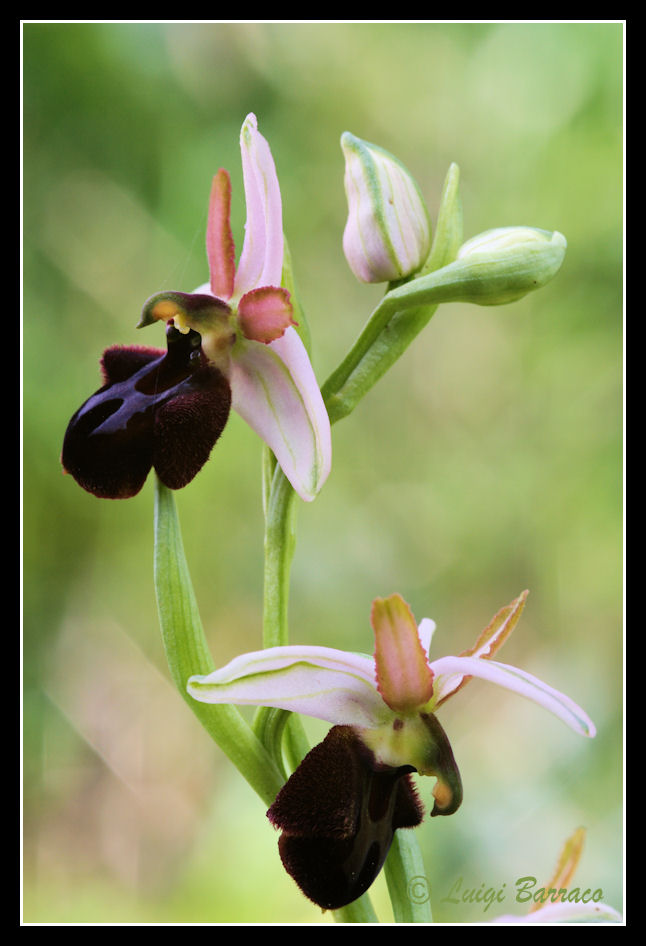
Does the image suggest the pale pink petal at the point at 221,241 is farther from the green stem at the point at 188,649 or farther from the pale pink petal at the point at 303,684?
the pale pink petal at the point at 303,684

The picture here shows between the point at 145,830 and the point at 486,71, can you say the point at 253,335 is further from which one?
the point at 145,830

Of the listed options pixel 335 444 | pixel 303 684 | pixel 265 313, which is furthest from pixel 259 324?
pixel 335 444

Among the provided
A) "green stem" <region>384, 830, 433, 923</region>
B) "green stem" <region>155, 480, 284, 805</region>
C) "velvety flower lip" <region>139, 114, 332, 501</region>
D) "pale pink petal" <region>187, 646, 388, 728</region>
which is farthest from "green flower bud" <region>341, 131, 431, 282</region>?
"green stem" <region>384, 830, 433, 923</region>

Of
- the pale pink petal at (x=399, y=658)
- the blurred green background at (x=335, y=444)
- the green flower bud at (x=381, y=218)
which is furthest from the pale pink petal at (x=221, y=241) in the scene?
the pale pink petal at (x=399, y=658)

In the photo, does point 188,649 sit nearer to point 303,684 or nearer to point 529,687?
point 303,684
